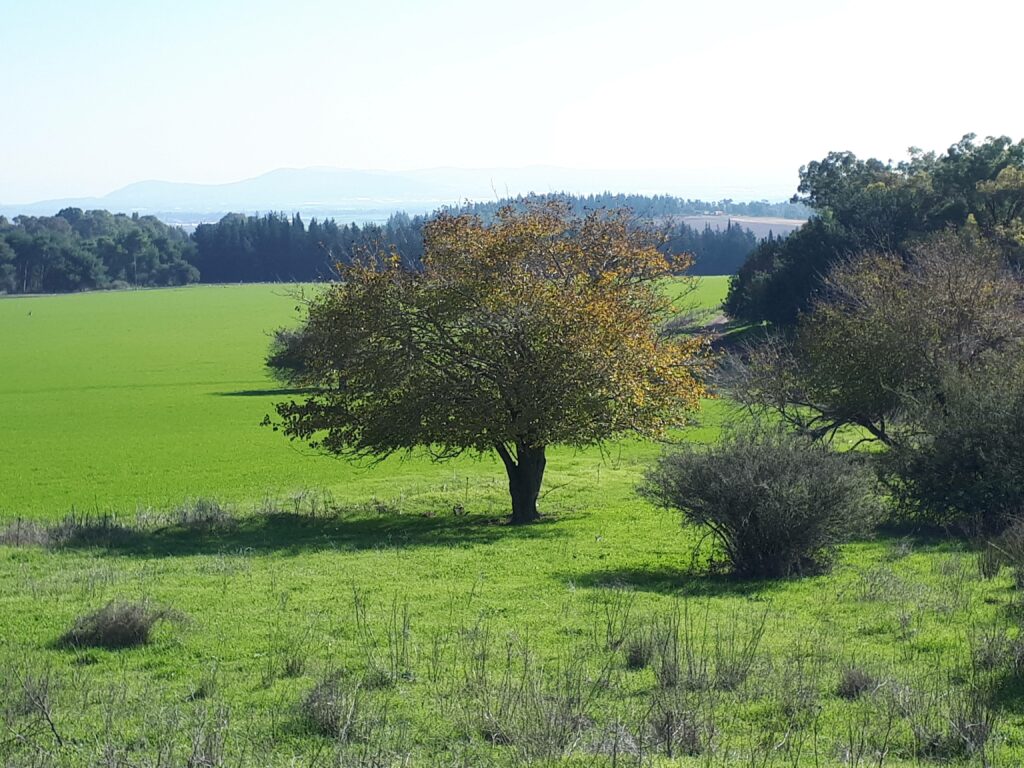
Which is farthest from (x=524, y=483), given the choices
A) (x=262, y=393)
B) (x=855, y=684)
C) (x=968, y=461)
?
(x=262, y=393)

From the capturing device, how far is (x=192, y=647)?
13.1 meters

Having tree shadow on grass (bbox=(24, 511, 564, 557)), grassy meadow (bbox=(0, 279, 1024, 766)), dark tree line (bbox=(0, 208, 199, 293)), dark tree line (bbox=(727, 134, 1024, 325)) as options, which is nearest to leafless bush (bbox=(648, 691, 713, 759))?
grassy meadow (bbox=(0, 279, 1024, 766))

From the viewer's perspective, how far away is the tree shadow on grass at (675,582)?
17.0 m

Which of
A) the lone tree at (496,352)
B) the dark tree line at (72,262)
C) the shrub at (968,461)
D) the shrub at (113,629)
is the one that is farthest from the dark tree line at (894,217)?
the dark tree line at (72,262)

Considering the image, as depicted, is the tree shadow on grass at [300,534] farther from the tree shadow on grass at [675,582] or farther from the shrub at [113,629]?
the shrub at [113,629]

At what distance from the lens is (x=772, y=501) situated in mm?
17625

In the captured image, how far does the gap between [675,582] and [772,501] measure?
200 centimetres

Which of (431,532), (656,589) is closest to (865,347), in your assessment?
(431,532)

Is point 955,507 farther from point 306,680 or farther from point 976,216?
point 976,216

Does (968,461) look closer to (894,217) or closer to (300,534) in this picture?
(300,534)

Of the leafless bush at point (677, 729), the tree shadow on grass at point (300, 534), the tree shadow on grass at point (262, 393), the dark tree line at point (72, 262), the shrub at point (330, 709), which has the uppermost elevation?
the dark tree line at point (72, 262)

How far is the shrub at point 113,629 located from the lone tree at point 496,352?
1438 cm

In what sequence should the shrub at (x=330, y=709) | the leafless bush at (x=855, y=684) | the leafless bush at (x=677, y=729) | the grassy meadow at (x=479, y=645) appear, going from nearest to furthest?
the leafless bush at (x=677, y=729), the grassy meadow at (x=479, y=645), the shrub at (x=330, y=709), the leafless bush at (x=855, y=684)

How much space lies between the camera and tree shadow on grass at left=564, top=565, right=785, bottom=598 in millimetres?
17016
